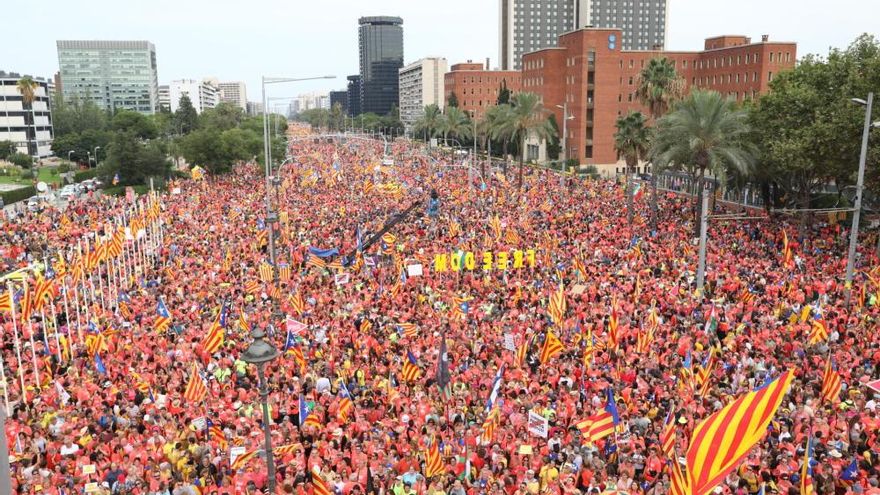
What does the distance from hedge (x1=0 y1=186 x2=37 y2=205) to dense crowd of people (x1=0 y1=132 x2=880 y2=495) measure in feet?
123

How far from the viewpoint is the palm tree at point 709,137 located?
34844 millimetres

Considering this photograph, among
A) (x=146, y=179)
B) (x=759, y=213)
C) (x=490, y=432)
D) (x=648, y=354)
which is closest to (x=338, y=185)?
(x=146, y=179)

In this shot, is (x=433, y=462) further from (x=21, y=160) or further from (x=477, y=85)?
(x=477, y=85)

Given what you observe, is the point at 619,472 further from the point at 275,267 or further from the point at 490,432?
the point at 275,267

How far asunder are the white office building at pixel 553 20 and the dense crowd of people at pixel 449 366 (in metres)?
164

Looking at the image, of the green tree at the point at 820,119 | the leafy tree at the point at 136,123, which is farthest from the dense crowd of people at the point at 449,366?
the leafy tree at the point at 136,123

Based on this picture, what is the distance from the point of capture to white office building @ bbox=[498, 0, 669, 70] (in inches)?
7397

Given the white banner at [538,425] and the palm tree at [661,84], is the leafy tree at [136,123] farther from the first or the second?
the white banner at [538,425]

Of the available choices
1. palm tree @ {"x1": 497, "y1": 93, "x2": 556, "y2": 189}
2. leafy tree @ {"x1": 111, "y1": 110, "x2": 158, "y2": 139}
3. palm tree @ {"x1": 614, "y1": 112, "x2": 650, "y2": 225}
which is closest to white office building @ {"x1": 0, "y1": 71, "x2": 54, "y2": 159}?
leafy tree @ {"x1": 111, "y1": 110, "x2": 158, "y2": 139}

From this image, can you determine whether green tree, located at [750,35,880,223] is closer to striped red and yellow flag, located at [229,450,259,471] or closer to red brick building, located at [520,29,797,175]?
striped red and yellow flag, located at [229,450,259,471]

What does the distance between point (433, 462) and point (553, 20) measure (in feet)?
621

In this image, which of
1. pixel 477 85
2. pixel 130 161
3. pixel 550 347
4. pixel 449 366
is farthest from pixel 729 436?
pixel 477 85

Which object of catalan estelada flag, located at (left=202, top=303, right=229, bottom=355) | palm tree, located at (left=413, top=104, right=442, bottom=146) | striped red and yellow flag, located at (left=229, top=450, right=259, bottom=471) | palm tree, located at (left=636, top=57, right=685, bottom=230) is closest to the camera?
striped red and yellow flag, located at (left=229, top=450, right=259, bottom=471)

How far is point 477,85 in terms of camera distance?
500 ft
